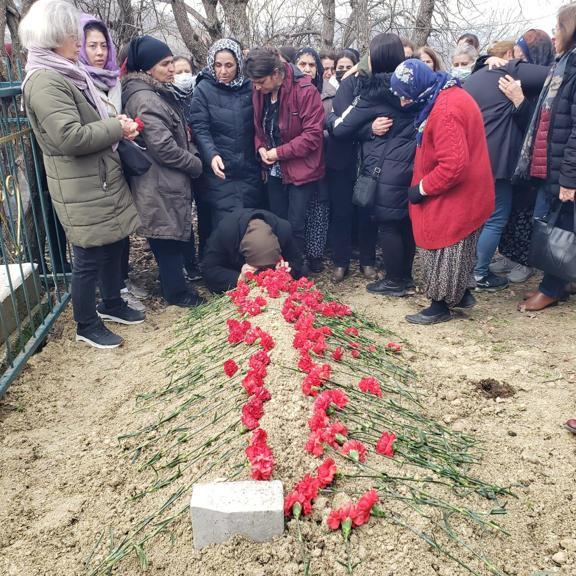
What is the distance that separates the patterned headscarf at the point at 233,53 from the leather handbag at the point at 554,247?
8.03ft

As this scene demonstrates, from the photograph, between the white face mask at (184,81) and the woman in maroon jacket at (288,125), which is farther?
the white face mask at (184,81)

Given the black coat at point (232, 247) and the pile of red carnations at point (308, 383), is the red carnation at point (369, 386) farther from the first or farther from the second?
the black coat at point (232, 247)

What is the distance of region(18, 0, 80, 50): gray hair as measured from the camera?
2.95 meters

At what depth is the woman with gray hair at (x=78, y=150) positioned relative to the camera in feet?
9.96

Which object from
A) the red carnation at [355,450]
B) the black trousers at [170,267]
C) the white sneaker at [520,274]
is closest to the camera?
the red carnation at [355,450]

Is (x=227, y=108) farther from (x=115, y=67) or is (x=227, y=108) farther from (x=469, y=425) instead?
(x=469, y=425)

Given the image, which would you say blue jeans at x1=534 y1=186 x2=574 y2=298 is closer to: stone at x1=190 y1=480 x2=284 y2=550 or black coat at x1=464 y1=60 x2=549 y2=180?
black coat at x1=464 y1=60 x2=549 y2=180

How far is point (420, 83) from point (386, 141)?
25.5 inches

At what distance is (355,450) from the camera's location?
2133 millimetres

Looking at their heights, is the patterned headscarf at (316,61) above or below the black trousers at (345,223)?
above

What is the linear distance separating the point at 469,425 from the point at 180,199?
8.15ft

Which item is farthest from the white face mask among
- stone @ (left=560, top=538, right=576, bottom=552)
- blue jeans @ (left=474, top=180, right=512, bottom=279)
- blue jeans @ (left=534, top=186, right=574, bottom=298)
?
stone @ (left=560, top=538, right=576, bottom=552)

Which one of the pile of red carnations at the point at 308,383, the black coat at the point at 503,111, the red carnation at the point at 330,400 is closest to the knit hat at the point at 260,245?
the pile of red carnations at the point at 308,383

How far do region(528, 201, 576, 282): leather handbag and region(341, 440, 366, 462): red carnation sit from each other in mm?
2407
